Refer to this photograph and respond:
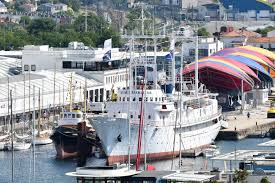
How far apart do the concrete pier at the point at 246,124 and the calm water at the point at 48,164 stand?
8.77 ft

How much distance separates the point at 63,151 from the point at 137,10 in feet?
283

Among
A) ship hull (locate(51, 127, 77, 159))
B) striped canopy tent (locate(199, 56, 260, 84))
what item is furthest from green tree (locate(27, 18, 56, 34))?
ship hull (locate(51, 127, 77, 159))

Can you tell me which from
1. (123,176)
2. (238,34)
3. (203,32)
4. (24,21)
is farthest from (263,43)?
(123,176)

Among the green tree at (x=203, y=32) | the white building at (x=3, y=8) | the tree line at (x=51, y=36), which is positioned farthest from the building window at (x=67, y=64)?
the white building at (x=3, y=8)

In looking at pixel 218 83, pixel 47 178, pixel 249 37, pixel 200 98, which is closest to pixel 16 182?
pixel 47 178

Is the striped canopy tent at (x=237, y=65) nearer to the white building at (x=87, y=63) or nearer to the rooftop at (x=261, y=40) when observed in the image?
the white building at (x=87, y=63)

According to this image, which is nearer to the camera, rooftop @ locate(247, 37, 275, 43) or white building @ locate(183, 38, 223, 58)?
white building @ locate(183, 38, 223, 58)

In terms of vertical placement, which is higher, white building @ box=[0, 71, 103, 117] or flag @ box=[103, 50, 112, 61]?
flag @ box=[103, 50, 112, 61]

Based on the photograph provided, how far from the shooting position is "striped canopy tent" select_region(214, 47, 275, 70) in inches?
3287

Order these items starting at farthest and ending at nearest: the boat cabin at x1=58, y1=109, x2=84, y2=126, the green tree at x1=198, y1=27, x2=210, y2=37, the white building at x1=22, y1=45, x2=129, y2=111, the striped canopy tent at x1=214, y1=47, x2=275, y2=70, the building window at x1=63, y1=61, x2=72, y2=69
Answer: the green tree at x1=198, y1=27, x2=210, y2=37
the striped canopy tent at x1=214, y1=47, x2=275, y2=70
the building window at x1=63, y1=61, x2=72, y2=69
the white building at x1=22, y1=45, x2=129, y2=111
the boat cabin at x1=58, y1=109, x2=84, y2=126

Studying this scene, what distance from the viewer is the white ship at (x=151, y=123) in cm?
5588

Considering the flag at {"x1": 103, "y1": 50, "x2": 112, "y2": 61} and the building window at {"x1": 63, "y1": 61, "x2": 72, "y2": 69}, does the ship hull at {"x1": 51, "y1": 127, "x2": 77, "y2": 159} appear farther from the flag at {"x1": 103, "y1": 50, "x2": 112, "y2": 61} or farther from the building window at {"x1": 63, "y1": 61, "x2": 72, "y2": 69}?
the building window at {"x1": 63, "y1": 61, "x2": 72, "y2": 69}

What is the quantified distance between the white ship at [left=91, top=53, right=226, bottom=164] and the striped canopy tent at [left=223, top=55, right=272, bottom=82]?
18345mm

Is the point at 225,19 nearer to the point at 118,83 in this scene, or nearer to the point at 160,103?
the point at 118,83
